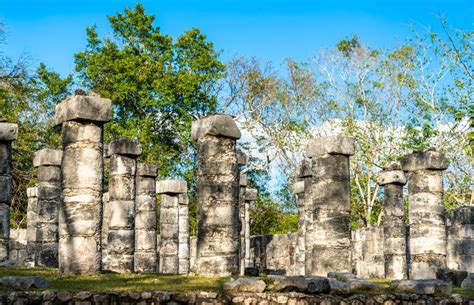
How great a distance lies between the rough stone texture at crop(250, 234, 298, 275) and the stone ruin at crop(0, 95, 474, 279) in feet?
1.17

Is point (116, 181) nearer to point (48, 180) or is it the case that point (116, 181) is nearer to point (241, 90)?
point (48, 180)

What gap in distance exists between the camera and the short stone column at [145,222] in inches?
864

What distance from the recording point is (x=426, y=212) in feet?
60.8

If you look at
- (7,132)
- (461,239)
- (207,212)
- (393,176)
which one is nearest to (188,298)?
(207,212)

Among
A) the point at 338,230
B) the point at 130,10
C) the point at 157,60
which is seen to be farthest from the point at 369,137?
the point at 338,230

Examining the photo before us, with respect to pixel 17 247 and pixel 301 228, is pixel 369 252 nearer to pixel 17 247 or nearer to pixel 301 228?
pixel 301 228

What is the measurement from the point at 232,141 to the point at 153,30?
71.7ft

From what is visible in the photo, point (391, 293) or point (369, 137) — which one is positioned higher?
point (369, 137)

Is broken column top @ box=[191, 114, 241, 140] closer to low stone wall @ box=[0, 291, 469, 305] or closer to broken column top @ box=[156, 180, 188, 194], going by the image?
low stone wall @ box=[0, 291, 469, 305]

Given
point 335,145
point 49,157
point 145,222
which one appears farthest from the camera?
point 145,222

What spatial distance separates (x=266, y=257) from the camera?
101 feet

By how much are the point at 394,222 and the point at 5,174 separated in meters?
11.0

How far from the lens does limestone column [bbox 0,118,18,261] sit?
17.6 metres

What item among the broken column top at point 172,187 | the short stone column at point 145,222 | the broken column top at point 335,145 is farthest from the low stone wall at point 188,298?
the broken column top at point 172,187
